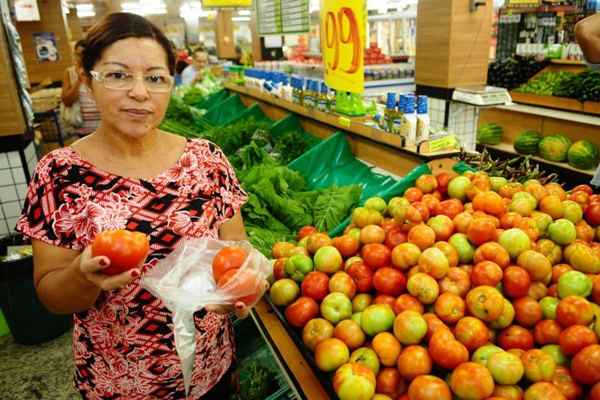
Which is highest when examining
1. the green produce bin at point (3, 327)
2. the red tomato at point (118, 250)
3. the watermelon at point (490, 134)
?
the red tomato at point (118, 250)

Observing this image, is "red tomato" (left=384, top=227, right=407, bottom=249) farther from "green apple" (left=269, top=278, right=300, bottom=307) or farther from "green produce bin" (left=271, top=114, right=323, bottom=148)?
"green produce bin" (left=271, top=114, right=323, bottom=148)

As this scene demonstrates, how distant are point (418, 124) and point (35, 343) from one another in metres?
3.23

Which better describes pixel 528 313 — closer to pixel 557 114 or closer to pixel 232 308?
pixel 232 308

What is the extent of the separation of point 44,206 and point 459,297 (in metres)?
1.36

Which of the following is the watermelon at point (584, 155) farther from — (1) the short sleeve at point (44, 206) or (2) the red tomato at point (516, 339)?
(1) the short sleeve at point (44, 206)

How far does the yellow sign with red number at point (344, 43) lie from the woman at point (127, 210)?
4.63ft

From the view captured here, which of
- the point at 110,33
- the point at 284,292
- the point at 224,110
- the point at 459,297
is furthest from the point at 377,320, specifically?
the point at 224,110

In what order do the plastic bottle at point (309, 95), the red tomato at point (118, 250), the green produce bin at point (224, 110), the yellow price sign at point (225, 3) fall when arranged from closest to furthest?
the red tomato at point (118, 250) < the plastic bottle at point (309, 95) < the green produce bin at point (224, 110) < the yellow price sign at point (225, 3)

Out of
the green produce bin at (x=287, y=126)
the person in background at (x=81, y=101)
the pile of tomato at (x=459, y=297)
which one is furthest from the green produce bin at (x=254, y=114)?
the pile of tomato at (x=459, y=297)

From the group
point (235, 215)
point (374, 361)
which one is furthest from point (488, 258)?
point (235, 215)

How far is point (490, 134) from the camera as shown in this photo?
19.5 ft

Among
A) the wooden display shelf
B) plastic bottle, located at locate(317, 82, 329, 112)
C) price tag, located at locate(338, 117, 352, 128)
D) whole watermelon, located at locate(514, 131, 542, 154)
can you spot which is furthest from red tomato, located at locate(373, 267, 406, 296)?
the wooden display shelf

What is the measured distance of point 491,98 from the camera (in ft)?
11.3

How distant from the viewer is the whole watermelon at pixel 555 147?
16.5 feet
